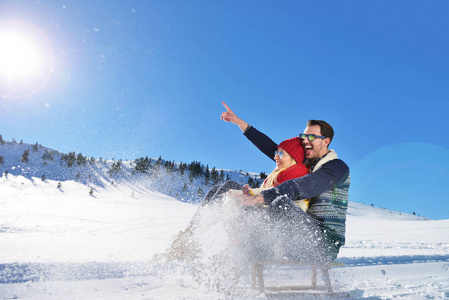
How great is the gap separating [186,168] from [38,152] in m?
23.8

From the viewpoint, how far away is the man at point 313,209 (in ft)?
7.15

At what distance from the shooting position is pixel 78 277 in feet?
8.38

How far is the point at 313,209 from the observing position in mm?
2496

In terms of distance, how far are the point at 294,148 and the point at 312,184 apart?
0.59 m

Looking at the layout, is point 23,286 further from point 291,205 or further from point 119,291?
point 291,205

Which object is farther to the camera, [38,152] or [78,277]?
[38,152]

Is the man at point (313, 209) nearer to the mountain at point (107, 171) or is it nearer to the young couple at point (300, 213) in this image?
the young couple at point (300, 213)

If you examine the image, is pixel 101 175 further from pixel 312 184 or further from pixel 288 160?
pixel 312 184

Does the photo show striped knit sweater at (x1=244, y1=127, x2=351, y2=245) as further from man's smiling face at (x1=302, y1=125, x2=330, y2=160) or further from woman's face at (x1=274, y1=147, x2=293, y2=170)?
woman's face at (x1=274, y1=147, x2=293, y2=170)

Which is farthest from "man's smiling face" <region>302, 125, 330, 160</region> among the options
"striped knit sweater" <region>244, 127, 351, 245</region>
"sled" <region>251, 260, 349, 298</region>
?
"sled" <region>251, 260, 349, 298</region>

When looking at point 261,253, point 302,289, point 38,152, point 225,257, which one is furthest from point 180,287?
point 38,152

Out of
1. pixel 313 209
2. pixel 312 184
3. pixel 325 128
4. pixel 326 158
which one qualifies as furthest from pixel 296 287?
pixel 325 128

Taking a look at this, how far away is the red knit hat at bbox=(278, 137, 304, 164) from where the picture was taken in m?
2.71

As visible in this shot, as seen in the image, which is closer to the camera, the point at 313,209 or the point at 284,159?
the point at 313,209
